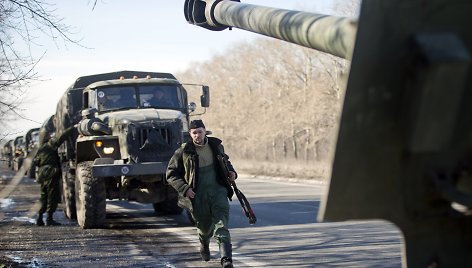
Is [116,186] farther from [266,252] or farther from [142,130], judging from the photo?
[266,252]

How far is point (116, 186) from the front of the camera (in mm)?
13492

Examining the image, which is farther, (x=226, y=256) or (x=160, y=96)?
(x=160, y=96)

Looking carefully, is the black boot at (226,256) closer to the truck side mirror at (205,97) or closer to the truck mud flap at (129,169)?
the truck mud flap at (129,169)

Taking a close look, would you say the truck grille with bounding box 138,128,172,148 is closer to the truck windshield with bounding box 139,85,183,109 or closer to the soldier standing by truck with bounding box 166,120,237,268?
the truck windshield with bounding box 139,85,183,109

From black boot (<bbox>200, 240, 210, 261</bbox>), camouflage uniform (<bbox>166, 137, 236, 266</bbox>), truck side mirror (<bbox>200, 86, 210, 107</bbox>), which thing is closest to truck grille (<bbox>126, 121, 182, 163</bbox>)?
truck side mirror (<bbox>200, 86, 210, 107</bbox>)

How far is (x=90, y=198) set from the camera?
12.8m

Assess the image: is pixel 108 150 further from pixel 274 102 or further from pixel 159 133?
pixel 274 102

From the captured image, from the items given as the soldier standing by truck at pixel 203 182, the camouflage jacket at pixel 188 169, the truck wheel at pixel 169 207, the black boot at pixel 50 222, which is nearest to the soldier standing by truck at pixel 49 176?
the black boot at pixel 50 222

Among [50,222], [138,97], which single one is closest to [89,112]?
[138,97]

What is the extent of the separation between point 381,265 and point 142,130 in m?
6.03

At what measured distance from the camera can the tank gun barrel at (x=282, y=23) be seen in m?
2.92

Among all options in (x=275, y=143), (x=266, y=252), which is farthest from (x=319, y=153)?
(x=266, y=252)

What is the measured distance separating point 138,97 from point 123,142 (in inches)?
59.0

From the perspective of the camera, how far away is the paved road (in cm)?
892
